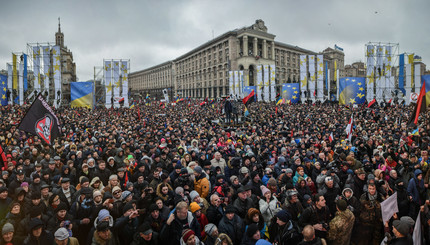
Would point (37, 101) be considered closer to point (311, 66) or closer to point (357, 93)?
point (357, 93)

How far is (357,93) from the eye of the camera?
25297mm

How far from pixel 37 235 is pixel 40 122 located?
178 inches

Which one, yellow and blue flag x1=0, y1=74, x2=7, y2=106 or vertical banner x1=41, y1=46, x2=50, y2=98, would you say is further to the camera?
vertical banner x1=41, y1=46, x2=50, y2=98

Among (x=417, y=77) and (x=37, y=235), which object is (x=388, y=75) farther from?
(x=37, y=235)

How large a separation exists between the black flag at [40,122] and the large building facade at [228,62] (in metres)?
51.6

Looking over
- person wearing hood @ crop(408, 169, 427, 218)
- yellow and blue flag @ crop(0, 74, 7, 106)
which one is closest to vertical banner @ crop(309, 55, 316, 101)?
person wearing hood @ crop(408, 169, 427, 218)

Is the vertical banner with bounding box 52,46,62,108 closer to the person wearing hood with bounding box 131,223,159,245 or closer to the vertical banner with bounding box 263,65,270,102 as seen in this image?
the person wearing hood with bounding box 131,223,159,245

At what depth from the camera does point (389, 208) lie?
4.27 meters

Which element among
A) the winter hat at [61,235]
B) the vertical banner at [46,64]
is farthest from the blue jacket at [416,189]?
the vertical banner at [46,64]

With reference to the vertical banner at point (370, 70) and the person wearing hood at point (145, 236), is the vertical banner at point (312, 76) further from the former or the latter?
the person wearing hood at point (145, 236)

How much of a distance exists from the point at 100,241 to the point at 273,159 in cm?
667

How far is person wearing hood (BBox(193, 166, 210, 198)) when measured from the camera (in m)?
5.95

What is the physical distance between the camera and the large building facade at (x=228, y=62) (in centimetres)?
6850

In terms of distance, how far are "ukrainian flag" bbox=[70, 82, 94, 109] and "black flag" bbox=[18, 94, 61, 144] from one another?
2098cm
